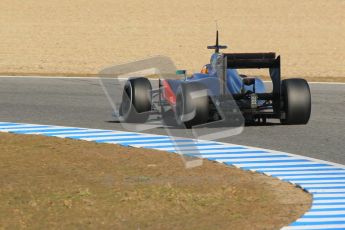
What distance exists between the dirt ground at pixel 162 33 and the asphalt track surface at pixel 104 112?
15.6 ft

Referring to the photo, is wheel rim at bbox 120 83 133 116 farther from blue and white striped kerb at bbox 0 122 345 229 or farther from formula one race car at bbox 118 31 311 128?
blue and white striped kerb at bbox 0 122 345 229

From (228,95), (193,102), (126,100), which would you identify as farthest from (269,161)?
(126,100)

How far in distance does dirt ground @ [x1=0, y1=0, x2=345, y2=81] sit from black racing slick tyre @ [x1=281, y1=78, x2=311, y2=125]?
11.1 metres

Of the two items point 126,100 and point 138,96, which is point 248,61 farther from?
point 126,100

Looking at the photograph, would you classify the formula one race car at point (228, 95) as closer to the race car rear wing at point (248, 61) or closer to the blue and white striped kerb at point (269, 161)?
the race car rear wing at point (248, 61)

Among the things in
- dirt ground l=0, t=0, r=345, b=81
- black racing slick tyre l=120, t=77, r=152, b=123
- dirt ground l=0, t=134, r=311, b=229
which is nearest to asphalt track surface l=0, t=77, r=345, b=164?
black racing slick tyre l=120, t=77, r=152, b=123

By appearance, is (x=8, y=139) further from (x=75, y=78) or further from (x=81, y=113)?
(x=75, y=78)

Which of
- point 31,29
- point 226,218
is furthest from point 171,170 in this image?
point 31,29

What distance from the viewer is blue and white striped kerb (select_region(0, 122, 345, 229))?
32.3 feet

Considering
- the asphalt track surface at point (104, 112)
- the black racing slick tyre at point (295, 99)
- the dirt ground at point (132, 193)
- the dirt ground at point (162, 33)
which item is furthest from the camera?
the dirt ground at point (162, 33)

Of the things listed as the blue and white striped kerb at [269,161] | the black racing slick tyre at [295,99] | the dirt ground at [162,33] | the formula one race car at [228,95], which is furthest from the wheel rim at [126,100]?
the dirt ground at [162,33]

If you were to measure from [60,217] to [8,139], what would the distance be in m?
6.17

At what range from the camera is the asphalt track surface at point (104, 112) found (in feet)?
49.1

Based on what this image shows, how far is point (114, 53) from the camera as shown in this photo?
121 feet
